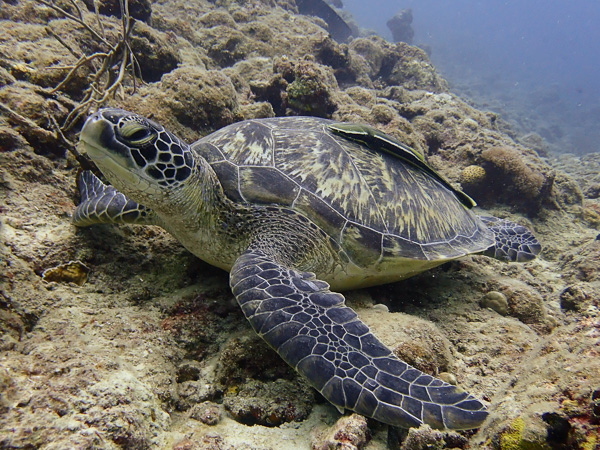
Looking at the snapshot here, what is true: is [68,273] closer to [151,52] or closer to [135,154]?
[135,154]

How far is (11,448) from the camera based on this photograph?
0.87 metres

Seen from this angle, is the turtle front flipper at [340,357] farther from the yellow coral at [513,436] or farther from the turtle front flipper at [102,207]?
the turtle front flipper at [102,207]

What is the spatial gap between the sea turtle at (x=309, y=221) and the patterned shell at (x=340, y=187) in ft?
0.03

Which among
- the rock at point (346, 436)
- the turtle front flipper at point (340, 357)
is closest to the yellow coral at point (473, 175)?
the turtle front flipper at point (340, 357)

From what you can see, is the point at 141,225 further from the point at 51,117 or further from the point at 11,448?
the point at 11,448

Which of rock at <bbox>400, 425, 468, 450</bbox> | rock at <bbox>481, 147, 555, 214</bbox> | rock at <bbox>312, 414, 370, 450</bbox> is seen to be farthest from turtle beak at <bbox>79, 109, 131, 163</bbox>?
rock at <bbox>481, 147, 555, 214</bbox>

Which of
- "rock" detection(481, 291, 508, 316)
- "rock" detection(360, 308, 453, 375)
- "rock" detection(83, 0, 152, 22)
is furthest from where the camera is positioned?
"rock" detection(83, 0, 152, 22)

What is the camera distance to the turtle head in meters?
1.61

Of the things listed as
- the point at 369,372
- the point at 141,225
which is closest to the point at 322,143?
the point at 141,225

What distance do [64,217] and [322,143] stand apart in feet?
6.39

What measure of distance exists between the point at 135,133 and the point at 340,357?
5.35 feet

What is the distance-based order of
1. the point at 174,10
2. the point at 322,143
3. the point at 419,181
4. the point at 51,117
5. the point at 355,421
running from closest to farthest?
the point at 355,421 → the point at 51,117 → the point at 322,143 → the point at 419,181 → the point at 174,10

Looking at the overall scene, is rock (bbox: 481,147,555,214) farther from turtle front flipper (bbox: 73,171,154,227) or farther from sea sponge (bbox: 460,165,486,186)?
turtle front flipper (bbox: 73,171,154,227)

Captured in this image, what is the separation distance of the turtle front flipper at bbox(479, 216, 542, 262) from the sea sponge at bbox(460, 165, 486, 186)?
135 cm
